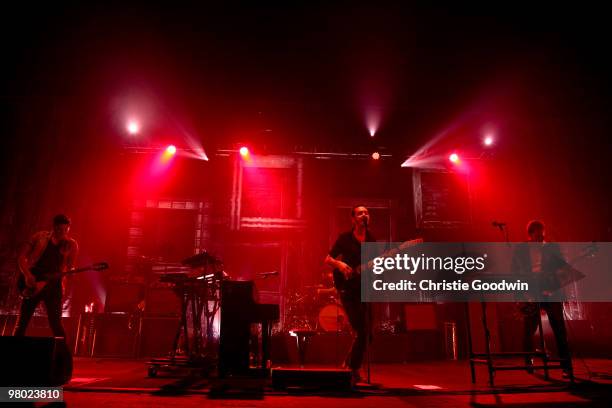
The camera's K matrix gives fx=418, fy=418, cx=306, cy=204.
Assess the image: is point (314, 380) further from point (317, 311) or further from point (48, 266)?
point (317, 311)

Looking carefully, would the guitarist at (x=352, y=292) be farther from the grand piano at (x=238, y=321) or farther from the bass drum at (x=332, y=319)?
the bass drum at (x=332, y=319)

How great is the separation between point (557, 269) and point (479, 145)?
17.5ft

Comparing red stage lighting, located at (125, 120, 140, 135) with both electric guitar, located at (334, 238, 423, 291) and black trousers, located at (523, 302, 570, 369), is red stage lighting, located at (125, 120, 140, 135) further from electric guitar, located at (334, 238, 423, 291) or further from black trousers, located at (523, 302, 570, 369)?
black trousers, located at (523, 302, 570, 369)

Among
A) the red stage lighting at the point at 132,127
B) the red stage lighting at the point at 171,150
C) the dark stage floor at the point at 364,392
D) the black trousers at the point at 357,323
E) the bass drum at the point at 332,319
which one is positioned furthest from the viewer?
the red stage lighting at the point at 171,150

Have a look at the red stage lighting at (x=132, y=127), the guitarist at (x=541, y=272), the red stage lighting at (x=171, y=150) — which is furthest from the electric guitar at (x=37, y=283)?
the guitarist at (x=541, y=272)

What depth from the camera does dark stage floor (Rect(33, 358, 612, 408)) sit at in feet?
11.0

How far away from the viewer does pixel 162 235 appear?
9227 millimetres

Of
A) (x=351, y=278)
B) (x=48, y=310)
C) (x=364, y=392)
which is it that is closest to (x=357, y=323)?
(x=351, y=278)

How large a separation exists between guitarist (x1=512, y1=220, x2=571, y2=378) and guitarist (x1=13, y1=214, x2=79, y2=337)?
5.58 metres

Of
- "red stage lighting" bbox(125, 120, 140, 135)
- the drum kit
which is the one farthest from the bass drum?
"red stage lighting" bbox(125, 120, 140, 135)

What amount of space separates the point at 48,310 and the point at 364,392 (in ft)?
12.2

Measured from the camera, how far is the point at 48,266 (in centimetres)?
500

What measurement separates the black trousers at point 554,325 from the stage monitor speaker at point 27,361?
198 inches

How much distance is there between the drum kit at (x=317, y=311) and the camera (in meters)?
8.06
